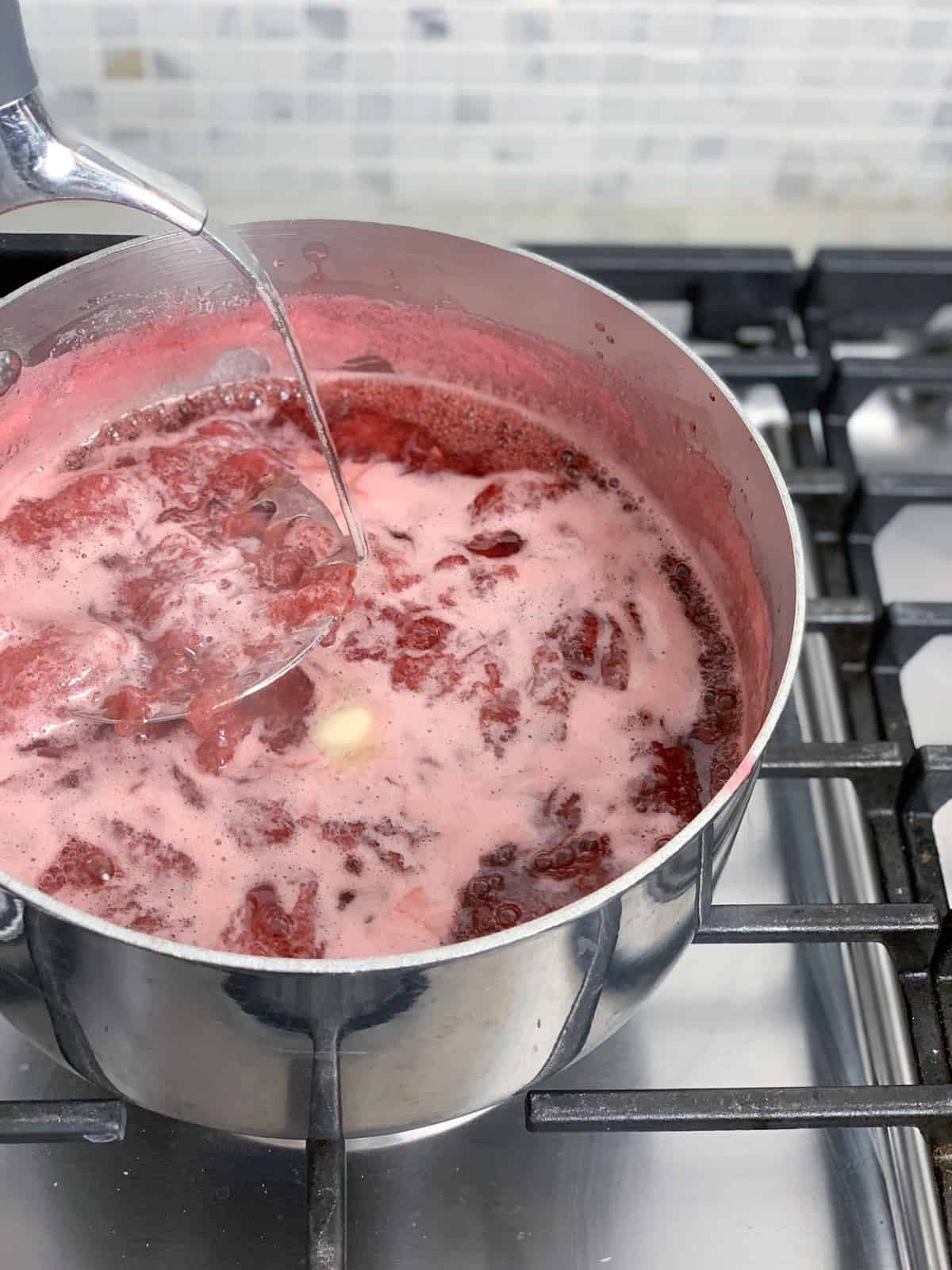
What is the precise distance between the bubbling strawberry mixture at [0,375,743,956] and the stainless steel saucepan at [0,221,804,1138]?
0.09 ft

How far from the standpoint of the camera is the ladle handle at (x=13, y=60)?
1.94 ft

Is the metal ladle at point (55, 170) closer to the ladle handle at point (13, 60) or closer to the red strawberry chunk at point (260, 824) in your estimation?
the ladle handle at point (13, 60)

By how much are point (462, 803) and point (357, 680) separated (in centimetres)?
10

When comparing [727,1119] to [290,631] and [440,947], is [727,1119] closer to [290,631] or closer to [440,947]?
[440,947]

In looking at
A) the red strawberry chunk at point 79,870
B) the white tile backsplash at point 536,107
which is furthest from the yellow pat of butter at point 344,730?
the white tile backsplash at point 536,107

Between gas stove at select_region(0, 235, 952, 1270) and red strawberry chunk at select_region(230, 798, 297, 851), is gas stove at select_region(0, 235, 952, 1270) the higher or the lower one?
the lower one

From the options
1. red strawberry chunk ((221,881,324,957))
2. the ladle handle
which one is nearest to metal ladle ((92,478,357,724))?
red strawberry chunk ((221,881,324,957))

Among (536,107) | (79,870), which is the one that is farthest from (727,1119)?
(536,107)

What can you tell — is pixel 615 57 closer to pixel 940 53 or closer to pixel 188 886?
pixel 940 53

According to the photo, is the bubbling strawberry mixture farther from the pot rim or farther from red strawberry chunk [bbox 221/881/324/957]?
the pot rim

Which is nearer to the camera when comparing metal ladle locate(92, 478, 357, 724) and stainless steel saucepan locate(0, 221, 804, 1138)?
stainless steel saucepan locate(0, 221, 804, 1138)

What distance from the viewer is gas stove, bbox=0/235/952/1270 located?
70cm

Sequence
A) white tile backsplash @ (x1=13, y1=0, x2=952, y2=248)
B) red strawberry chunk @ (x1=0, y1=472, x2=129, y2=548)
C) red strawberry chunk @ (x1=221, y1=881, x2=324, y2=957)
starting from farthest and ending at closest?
white tile backsplash @ (x1=13, y1=0, x2=952, y2=248), red strawberry chunk @ (x1=0, y1=472, x2=129, y2=548), red strawberry chunk @ (x1=221, y1=881, x2=324, y2=957)

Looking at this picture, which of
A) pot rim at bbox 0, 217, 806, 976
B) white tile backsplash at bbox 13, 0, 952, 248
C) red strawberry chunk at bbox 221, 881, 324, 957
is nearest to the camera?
pot rim at bbox 0, 217, 806, 976
